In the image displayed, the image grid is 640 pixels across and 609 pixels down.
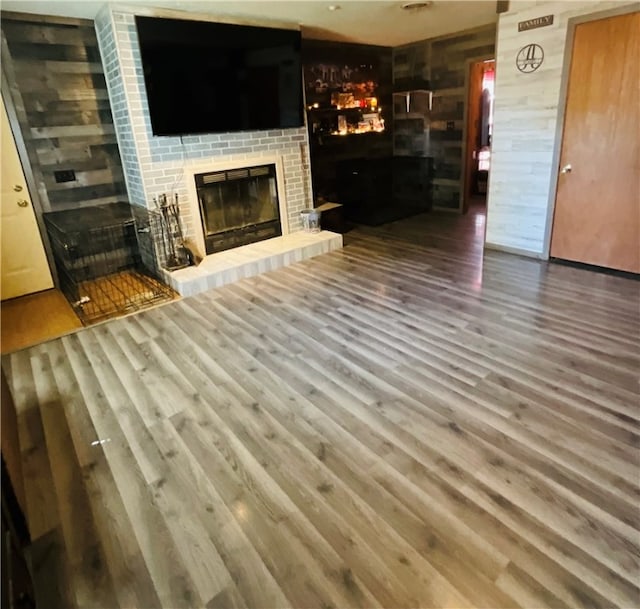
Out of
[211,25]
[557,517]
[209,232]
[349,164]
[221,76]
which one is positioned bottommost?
[557,517]

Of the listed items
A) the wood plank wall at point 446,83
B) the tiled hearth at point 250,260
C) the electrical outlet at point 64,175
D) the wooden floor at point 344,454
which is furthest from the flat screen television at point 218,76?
the wood plank wall at point 446,83

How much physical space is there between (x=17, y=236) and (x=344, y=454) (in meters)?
3.75

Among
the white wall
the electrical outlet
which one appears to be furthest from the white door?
the white wall

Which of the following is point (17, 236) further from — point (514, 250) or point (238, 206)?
point (514, 250)

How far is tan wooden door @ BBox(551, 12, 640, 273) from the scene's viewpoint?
3.33 metres

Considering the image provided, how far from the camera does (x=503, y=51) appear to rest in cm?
396

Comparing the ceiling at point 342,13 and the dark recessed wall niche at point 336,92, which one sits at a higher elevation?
the ceiling at point 342,13

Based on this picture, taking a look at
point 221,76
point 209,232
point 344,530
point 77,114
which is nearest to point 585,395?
point 344,530

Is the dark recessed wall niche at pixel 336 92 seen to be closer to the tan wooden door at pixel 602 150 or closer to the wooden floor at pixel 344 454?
the tan wooden door at pixel 602 150

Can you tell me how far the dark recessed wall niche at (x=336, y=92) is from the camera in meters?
5.51

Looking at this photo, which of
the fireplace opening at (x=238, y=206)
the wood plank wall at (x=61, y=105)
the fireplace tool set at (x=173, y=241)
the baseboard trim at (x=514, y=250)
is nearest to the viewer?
the wood plank wall at (x=61, y=105)

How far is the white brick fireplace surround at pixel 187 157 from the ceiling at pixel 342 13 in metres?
0.24

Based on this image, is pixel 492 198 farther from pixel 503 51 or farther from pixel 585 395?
pixel 585 395

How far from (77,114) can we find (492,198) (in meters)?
4.12
